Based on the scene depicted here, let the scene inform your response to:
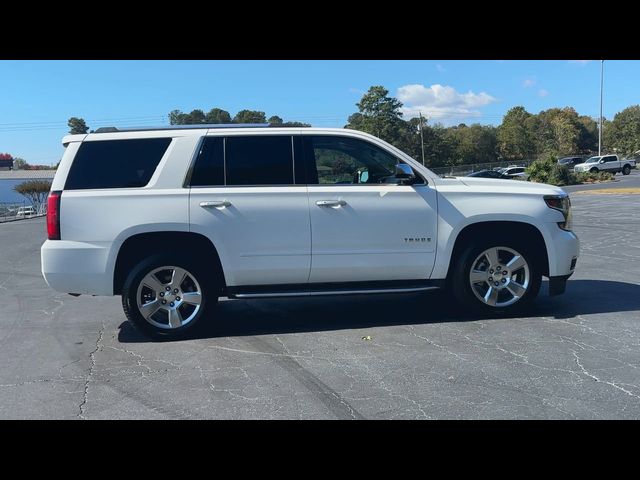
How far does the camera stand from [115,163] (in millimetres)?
5621

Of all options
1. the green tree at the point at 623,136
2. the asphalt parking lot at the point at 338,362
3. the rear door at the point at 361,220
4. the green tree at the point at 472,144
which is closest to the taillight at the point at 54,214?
the asphalt parking lot at the point at 338,362

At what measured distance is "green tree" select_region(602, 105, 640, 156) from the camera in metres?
87.1

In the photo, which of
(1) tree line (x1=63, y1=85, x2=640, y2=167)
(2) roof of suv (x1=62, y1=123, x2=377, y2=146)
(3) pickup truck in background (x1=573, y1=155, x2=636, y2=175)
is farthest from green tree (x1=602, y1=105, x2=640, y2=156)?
(2) roof of suv (x1=62, y1=123, x2=377, y2=146)

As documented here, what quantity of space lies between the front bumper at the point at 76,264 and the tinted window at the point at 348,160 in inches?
88.6

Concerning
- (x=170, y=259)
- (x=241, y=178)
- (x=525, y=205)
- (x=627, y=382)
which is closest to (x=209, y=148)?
(x=241, y=178)

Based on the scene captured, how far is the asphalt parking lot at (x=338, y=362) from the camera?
3.92 meters

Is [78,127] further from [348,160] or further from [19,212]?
[348,160]

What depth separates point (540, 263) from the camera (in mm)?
6074

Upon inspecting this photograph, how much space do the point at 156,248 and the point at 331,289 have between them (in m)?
1.80

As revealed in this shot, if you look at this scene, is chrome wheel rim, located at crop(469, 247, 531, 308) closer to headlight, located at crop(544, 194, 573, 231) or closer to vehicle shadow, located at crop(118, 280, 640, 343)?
vehicle shadow, located at crop(118, 280, 640, 343)

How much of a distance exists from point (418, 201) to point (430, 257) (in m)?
0.59

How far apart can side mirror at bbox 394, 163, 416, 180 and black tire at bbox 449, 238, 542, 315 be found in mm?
981

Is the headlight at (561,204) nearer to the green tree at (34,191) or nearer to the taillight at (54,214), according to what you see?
the taillight at (54,214)
